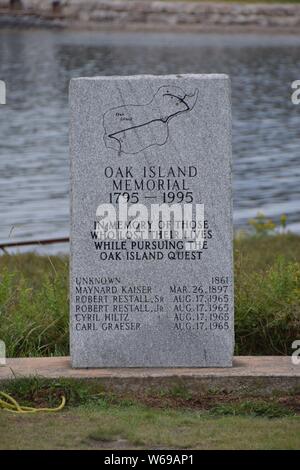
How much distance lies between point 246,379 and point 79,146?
164cm

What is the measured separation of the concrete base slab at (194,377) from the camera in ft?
A: 25.0

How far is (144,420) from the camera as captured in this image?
6.94m

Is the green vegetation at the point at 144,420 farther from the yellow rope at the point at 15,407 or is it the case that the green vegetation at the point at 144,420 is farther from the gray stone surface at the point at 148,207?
the gray stone surface at the point at 148,207

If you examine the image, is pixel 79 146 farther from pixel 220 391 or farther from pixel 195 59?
pixel 195 59

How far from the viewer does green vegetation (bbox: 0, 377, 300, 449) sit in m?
6.51

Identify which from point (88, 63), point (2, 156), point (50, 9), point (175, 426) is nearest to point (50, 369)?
point (175, 426)

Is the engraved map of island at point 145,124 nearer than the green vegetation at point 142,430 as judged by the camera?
No

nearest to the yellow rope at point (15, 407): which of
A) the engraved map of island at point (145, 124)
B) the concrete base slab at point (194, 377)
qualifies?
the concrete base slab at point (194, 377)

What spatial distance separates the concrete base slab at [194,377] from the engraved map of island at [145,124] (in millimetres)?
1280

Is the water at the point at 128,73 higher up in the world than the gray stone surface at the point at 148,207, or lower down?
higher up

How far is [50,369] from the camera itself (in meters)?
7.84
